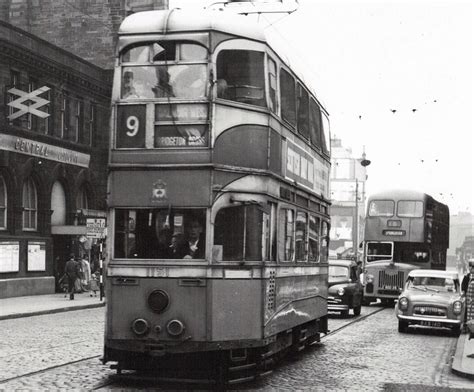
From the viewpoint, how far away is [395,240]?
34094mm

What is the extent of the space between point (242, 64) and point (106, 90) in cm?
2713

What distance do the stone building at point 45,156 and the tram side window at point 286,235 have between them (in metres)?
18.6

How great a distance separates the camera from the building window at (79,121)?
119ft

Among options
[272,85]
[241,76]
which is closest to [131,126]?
[241,76]

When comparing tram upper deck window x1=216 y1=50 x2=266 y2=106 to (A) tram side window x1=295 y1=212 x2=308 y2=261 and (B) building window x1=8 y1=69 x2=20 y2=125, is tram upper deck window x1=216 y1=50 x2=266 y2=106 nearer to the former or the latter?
(A) tram side window x1=295 y1=212 x2=308 y2=261

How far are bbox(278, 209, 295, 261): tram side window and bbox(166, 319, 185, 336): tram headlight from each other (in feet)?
7.06

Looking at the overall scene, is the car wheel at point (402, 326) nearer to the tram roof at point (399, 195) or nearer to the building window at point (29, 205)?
the tram roof at point (399, 195)

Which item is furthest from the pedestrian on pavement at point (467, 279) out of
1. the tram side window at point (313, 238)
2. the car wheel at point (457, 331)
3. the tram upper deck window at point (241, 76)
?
the tram upper deck window at point (241, 76)

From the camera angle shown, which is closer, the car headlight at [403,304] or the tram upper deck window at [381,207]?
the car headlight at [403,304]

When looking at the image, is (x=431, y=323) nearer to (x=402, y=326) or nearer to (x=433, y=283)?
(x=402, y=326)

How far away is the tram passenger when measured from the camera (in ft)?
37.1

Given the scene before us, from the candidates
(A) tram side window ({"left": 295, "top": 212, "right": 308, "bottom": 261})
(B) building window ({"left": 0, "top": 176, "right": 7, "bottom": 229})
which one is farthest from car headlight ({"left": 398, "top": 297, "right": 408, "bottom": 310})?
(B) building window ({"left": 0, "top": 176, "right": 7, "bottom": 229})

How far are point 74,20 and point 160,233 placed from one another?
34.5m

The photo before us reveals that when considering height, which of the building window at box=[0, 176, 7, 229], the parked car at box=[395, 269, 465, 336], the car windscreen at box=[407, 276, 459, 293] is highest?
the building window at box=[0, 176, 7, 229]
